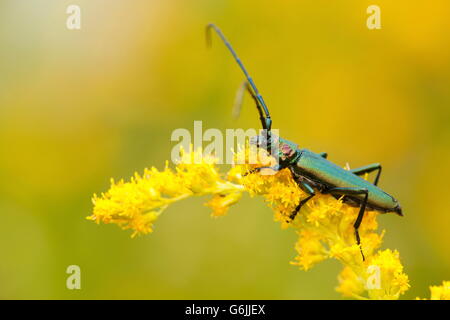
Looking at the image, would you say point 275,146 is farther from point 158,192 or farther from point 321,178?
point 158,192

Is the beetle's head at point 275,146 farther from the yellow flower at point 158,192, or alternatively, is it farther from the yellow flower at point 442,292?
the yellow flower at point 442,292

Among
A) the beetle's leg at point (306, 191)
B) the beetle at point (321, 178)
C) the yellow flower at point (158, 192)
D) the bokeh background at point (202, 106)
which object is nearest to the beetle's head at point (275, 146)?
the beetle at point (321, 178)

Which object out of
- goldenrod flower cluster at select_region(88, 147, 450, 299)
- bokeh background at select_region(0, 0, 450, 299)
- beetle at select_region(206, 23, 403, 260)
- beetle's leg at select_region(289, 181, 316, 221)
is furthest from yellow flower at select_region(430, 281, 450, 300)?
bokeh background at select_region(0, 0, 450, 299)

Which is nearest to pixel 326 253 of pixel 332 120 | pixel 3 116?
pixel 332 120

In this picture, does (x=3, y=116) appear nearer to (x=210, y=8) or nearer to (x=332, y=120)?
(x=210, y=8)

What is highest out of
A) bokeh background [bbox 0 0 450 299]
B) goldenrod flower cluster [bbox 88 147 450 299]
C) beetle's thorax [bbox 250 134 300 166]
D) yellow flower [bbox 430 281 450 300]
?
bokeh background [bbox 0 0 450 299]

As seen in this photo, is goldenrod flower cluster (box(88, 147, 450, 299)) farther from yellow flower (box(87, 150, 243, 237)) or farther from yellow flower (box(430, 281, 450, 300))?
yellow flower (box(430, 281, 450, 300))

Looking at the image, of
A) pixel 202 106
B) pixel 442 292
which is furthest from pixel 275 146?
pixel 202 106
